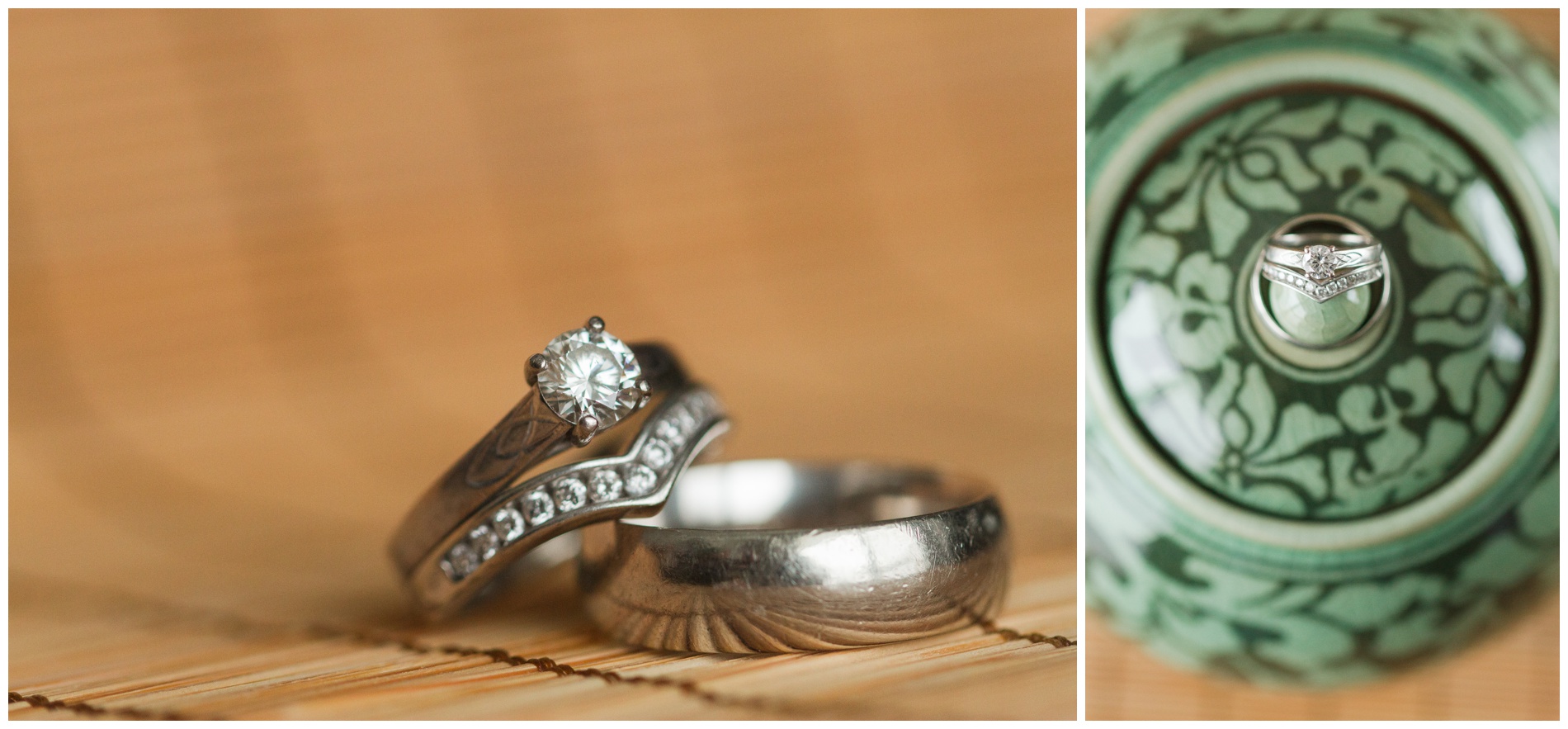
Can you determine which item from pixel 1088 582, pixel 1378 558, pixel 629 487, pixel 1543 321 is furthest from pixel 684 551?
pixel 1543 321

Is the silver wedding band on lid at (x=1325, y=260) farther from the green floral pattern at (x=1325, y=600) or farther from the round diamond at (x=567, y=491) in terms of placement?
the round diamond at (x=567, y=491)

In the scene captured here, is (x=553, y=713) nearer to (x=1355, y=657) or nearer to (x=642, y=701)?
(x=642, y=701)

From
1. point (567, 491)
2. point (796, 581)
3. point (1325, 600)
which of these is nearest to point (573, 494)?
point (567, 491)

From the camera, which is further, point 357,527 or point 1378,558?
point 357,527

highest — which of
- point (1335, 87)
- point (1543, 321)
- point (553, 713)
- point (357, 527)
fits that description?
point (1335, 87)

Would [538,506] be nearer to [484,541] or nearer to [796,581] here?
[484,541]

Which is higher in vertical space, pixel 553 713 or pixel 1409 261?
pixel 1409 261
